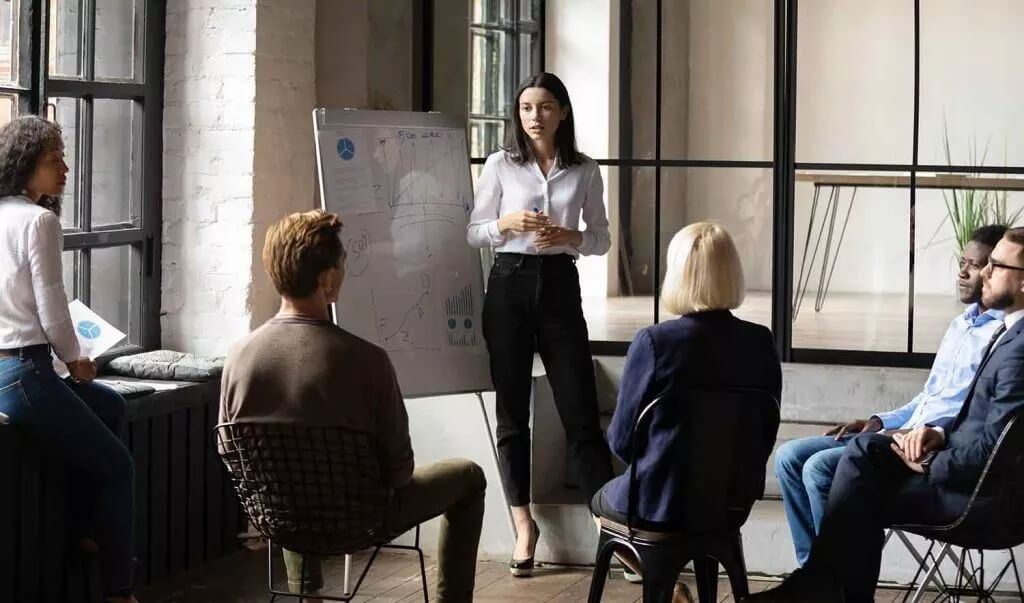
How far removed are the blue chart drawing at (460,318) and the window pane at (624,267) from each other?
1038 mm

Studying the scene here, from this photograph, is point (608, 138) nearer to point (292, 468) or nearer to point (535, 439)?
point (535, 439)

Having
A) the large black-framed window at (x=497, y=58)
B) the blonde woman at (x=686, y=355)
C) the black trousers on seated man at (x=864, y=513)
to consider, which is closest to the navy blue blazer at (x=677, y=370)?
the blonde woman at (x=686, y=355)

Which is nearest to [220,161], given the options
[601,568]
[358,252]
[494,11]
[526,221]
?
[358,252]

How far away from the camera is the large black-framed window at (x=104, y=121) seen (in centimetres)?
452

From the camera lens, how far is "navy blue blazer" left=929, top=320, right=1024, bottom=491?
352cm

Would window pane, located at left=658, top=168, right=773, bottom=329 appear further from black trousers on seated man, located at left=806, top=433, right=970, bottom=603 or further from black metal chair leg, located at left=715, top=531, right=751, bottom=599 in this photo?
black metal chair leg, located at left=715, top=531, right=751, bottom=599

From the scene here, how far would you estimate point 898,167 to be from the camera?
5.76 m

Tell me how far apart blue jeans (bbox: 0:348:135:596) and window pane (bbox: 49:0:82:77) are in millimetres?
1202

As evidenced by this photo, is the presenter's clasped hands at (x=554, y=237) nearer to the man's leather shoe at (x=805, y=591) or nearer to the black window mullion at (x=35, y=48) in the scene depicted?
the man's leather shoe at (x=805, y=591)

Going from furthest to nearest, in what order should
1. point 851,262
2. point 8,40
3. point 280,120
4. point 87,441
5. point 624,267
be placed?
point 624,267 < point 851,262 < point 280,120 < point 8,40 < point 87,441

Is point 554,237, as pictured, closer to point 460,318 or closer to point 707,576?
point 460,318

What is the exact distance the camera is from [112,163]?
16.6 ft

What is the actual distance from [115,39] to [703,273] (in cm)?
263

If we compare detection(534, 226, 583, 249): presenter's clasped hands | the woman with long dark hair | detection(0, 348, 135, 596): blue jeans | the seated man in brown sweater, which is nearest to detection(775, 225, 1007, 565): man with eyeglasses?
the woman with long dark hair
